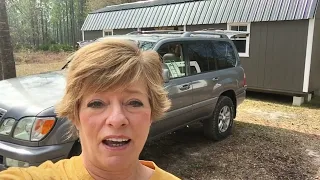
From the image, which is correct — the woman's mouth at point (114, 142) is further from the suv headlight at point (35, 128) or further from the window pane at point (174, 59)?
the window pane at point (174, 59)

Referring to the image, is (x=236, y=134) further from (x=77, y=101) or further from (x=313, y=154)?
(x=77, y=101)

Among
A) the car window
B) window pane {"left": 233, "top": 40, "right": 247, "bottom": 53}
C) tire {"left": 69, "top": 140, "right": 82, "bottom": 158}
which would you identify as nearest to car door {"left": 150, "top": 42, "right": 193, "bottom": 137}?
the car window

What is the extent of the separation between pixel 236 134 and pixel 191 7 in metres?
6.97

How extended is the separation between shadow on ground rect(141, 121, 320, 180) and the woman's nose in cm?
344

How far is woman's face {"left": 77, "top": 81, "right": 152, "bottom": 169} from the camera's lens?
988mm

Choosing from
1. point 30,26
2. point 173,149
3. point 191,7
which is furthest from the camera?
point 30,26

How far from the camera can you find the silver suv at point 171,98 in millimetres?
2889

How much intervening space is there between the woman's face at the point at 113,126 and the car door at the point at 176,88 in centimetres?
309

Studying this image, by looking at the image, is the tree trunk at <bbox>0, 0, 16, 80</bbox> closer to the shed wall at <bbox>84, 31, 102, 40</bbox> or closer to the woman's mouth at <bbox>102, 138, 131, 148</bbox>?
the woman's mouth at <bbox>102, 138, 131, 148</bbox>

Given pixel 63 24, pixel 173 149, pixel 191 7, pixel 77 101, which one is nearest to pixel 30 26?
pixel 63 24

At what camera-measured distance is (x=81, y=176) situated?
3.42 ft

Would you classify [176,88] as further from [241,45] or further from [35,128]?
[241,45]

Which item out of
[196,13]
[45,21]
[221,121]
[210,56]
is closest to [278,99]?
[196,13]

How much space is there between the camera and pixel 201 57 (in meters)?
5.17
